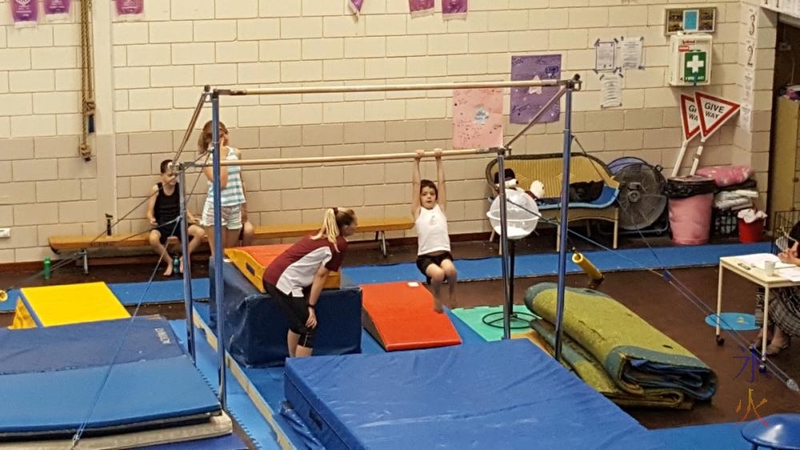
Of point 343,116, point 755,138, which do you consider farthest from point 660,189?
point 343,116

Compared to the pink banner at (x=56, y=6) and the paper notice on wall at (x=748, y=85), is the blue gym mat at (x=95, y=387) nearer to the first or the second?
the pink banner at (x=56, y=6)

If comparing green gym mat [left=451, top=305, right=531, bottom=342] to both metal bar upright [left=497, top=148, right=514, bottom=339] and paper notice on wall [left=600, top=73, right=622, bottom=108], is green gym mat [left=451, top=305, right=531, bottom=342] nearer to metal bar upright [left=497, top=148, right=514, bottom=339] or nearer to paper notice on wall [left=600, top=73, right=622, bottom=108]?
metal bar upright [left=497, top=148, right=514, bottom=339]

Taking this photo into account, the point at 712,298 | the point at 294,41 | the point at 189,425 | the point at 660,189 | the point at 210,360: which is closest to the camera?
the point at 189,425

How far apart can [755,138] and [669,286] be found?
2379 millimetres

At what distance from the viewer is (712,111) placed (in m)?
13.2

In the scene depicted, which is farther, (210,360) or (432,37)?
(432,37)

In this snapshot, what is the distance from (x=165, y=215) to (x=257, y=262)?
273cm

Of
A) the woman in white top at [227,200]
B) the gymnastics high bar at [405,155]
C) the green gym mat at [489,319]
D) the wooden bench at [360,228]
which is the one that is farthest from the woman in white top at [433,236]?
the wooden bench at [360,228]

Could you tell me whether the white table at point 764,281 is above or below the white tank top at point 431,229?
below

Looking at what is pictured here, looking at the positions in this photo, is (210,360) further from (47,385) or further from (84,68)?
(84,68)

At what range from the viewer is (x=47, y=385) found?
24.8 ft

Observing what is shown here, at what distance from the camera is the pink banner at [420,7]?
1234 centimetres

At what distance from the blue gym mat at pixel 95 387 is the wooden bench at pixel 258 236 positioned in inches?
122

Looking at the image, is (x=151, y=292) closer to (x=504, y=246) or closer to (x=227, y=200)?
(x=227, y=200)
